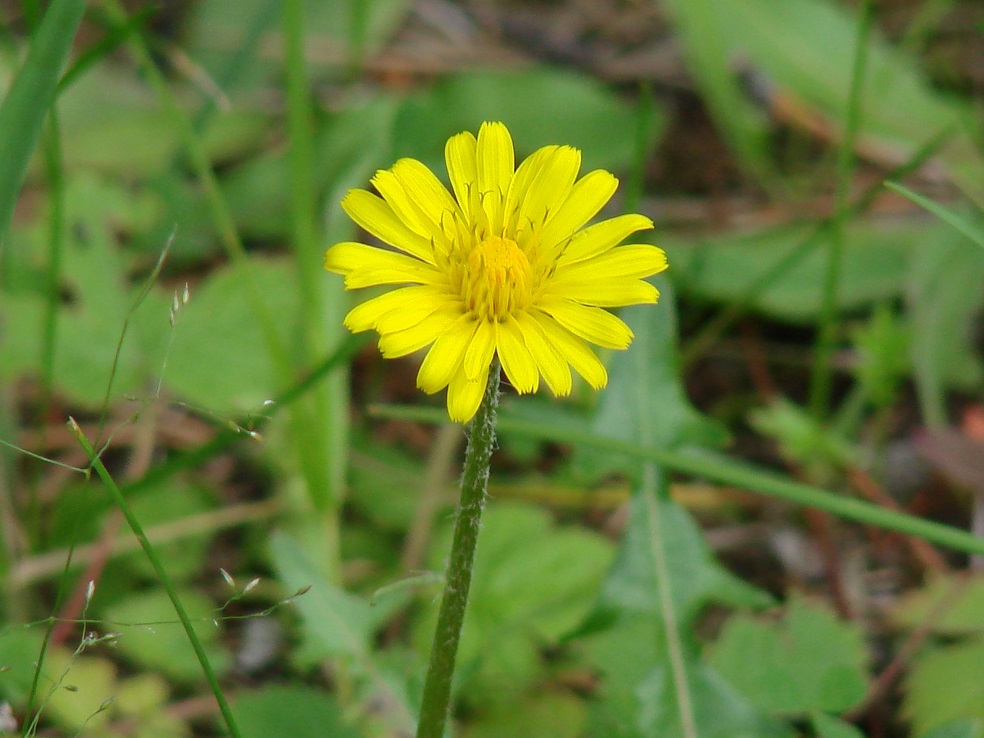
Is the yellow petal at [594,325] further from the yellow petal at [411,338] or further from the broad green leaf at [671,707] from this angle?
the broad green leaf at [671,707]

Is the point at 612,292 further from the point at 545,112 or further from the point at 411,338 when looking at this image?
the point at 545,112

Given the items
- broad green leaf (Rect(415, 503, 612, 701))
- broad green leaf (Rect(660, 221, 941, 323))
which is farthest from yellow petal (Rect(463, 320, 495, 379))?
broad green leaf (Rect(660, 221, 941, 323))

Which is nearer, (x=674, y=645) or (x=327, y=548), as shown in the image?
(x=674, y=645)

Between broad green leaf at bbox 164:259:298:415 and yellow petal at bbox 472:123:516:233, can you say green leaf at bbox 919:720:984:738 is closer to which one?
yellow petal at bbox 472:123:516:233

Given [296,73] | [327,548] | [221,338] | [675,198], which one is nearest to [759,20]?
[675,198]

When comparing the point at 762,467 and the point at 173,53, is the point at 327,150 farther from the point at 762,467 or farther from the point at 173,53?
the point at 762,467

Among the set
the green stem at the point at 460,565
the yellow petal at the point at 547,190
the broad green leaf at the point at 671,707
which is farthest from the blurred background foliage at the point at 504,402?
the yellow petal at the point at 547,190

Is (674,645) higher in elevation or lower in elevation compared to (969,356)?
lower
